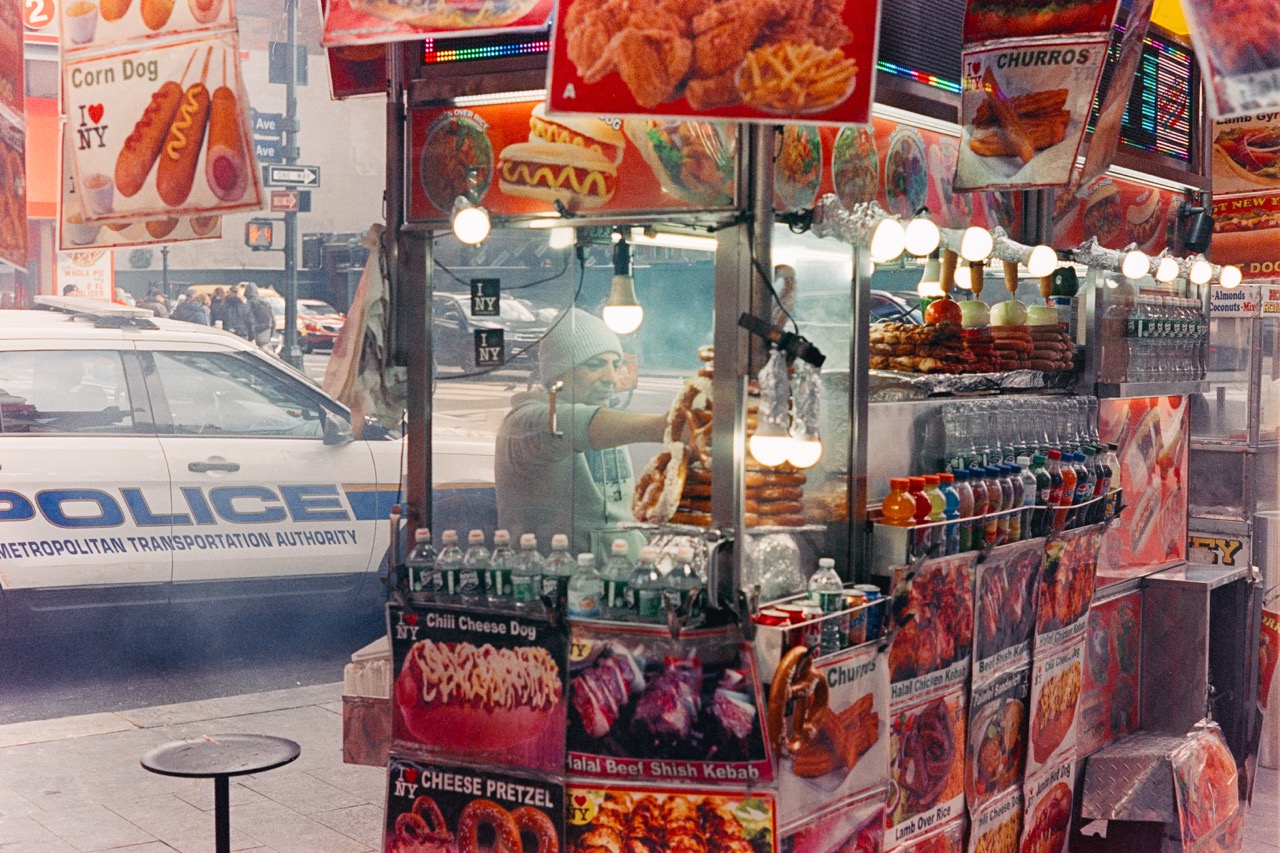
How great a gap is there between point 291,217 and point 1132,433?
50.8 ft

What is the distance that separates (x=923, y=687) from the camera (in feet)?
14.7

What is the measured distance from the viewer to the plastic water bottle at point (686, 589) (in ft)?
12.0

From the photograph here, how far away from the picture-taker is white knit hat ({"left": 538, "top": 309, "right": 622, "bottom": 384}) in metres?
4.59

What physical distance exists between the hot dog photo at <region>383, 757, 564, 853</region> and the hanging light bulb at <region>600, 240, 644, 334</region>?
4.69ft

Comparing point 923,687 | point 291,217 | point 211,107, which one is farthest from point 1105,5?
point 291,217

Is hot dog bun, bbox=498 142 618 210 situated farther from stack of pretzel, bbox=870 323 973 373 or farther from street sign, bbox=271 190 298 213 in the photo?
street sign, bbox=271 190 298 213

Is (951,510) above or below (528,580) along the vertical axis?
above

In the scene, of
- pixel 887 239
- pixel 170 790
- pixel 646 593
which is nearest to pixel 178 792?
pixel 170 790

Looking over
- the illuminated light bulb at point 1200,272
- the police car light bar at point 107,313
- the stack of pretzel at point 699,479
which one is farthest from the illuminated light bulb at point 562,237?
the police car light bar at point 107,313

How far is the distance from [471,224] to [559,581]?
4.08ft

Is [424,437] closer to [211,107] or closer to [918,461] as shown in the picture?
[211,107]

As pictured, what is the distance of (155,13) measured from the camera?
4895mm

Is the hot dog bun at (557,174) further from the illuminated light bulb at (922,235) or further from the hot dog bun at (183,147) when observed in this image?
the hot dog bun at (183,147)

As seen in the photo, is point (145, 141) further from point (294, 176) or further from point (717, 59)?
point (294, 176)
